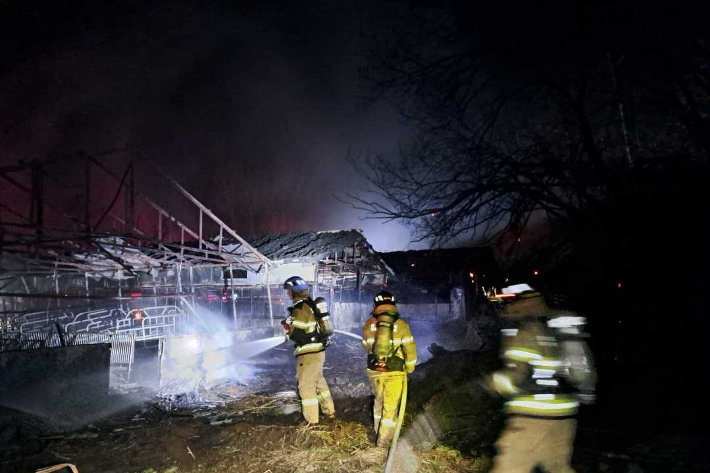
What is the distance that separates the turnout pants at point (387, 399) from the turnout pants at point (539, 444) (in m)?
2.09

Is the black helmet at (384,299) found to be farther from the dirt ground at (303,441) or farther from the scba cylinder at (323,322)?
the dirt ground at (303,441)

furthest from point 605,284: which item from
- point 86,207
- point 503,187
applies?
point 86,207

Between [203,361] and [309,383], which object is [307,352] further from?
[203,361]

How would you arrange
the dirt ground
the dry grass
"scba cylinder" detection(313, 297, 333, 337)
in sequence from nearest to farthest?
1. the dry grass
2. the dirt ground
3. "scba cylinder" detection(313, 297, 333, 337)

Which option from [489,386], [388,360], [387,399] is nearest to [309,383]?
[387,399]

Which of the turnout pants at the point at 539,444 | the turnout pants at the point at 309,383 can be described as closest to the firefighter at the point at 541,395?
the turnout pants at the point at 539,444

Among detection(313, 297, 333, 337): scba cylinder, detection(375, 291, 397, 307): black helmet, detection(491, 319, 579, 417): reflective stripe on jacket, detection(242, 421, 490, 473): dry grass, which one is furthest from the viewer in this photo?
detection(313, 297, 333, 337): scba cylinder

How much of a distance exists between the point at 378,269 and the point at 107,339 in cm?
1292

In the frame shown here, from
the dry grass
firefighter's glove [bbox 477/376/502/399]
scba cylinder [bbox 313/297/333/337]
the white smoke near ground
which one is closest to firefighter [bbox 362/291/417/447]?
the dry grass

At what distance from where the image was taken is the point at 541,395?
356cm

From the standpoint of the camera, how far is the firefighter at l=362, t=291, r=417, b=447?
18.2 ft

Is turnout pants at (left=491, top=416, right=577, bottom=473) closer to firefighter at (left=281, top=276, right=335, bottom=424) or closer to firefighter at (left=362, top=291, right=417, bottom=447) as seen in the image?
firefighter at (left=362, top=291, right=417, bottom=447)

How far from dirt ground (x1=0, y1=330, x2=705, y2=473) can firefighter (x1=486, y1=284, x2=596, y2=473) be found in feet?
4.96

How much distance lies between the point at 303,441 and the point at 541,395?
3299 mm
